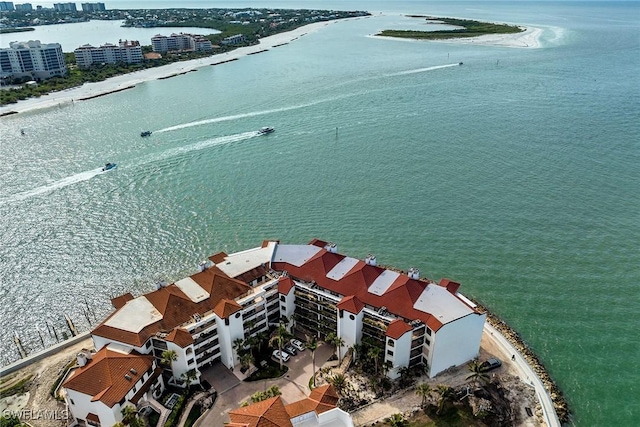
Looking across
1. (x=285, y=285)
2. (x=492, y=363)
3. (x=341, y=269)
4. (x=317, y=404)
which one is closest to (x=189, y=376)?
(x=285, y=285)

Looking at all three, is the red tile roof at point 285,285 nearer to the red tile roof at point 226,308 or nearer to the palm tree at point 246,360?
the red tile roof at point 226,308

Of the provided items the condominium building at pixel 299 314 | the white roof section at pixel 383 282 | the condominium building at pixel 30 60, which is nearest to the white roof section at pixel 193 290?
the condominium building at pixel 299 314

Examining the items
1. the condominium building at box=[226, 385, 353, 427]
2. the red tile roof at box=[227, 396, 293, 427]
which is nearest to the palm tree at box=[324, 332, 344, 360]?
the condominium building at box=[226, 385, 353, 427]

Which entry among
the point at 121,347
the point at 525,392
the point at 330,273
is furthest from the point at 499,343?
the point at 121,347

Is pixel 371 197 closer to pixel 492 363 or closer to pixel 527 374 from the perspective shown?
pixel 492 363

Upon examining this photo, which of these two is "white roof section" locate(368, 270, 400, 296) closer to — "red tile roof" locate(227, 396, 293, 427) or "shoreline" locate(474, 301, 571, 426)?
"shoreline" locate(474, 301, 571, 426)

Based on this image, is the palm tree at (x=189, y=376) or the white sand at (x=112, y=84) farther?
the white sand at (x=112, y=84)
